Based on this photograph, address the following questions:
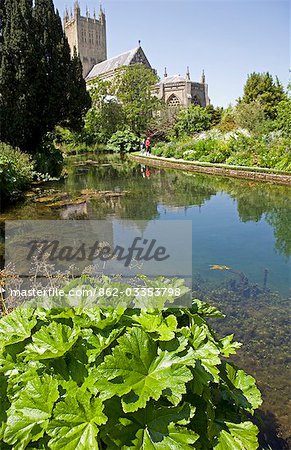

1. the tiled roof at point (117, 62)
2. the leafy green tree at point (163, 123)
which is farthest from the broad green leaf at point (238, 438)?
the tiled roof at point (117, 62)

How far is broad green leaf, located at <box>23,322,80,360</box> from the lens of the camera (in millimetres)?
1397

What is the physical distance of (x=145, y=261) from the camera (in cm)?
542

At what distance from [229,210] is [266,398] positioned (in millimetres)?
6914

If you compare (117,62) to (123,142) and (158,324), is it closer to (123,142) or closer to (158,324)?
(123,142)

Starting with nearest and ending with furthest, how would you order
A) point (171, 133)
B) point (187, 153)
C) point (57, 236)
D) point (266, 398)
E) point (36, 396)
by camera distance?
point (36, 396)
point (266, 398)
point (57, 236)
point (187, 153)
point (171, 133)

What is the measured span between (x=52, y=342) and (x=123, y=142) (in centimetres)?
2932

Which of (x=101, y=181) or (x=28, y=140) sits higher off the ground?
(x=28, y=140)

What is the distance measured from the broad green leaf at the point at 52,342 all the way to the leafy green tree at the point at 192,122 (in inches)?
1184

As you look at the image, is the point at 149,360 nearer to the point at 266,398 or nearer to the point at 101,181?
the point at 266,398

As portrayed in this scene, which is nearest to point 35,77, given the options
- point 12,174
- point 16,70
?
point 16,70

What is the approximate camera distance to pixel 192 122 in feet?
101

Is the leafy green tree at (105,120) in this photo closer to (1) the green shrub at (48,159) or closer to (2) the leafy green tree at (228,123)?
(2) the leafy green tree at (228,123)

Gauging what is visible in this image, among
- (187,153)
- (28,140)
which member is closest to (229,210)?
(28,140)

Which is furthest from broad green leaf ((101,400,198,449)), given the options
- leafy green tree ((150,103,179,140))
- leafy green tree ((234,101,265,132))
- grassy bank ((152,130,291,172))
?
leafy green tree ((150,103,179,140))
